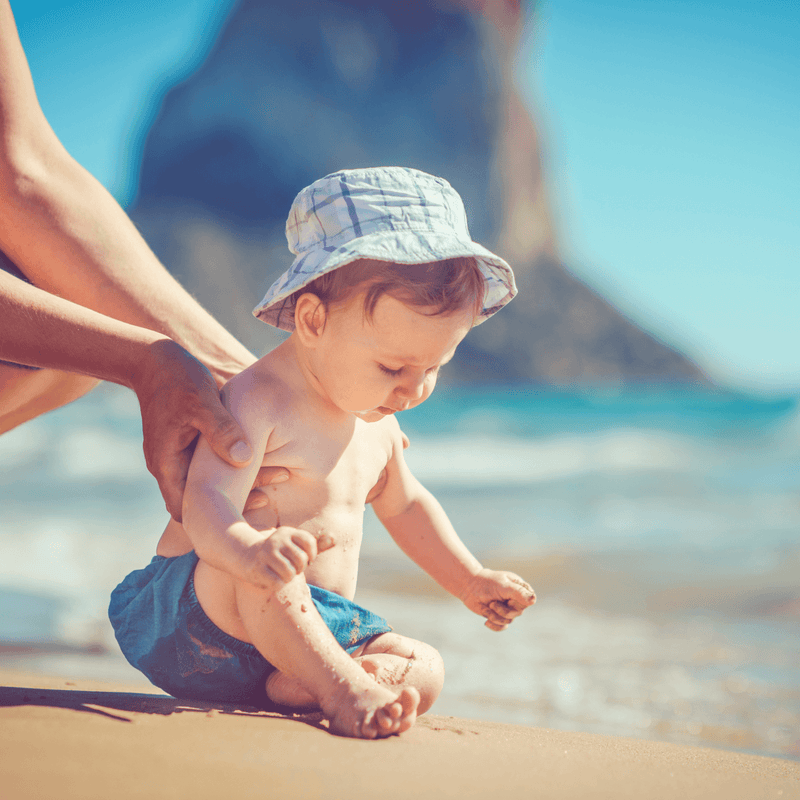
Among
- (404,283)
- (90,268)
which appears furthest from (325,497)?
(90,268)

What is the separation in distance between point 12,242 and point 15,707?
119 cm

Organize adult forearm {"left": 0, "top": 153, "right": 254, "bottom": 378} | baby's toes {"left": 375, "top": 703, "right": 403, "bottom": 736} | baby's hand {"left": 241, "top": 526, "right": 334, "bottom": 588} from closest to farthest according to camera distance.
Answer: baby's hand {"left": 241, "top": 526, "right": 334, "bottom": 588}, baby's toes {"left": 375, "top": 703, "right": 403, "bottom": 736}, adult forearm {"left": 0, "top": 153, "right": 254, "bottom": 378}

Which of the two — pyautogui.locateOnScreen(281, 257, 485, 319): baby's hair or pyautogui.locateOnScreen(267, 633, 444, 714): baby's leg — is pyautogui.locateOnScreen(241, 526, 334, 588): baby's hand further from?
pyautogui.locateOnScreen(281, 257, 485, 319): baby's hair

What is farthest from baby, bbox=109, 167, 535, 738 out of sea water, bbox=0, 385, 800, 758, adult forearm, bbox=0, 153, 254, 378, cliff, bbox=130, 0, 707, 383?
cliff, bbox=130, 0, 707, 383

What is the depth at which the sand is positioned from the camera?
1.12 metres

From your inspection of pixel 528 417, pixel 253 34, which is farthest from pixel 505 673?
pixel 253 34

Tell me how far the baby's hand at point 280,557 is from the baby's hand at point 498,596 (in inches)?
25.1

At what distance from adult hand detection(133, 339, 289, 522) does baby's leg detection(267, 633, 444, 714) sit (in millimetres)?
395

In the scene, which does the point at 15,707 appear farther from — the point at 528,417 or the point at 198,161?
the point at 198,161

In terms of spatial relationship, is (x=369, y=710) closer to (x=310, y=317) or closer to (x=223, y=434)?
(x=223, y=434)

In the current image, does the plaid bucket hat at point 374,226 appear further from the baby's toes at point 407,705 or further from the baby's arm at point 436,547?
the baby's toes at point 407,705

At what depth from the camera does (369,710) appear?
1.38 m

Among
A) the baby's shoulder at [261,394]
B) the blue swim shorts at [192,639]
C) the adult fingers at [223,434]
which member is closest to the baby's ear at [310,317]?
the baby's shoulder at [261,394]

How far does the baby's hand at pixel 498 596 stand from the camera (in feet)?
5.87
